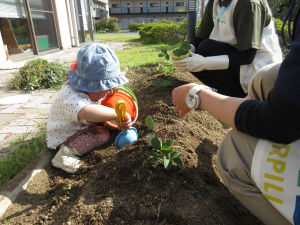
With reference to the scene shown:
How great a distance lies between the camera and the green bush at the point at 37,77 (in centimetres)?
368

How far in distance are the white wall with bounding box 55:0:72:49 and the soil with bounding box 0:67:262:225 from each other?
8033 mm

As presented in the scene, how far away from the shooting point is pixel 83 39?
36.6 ft

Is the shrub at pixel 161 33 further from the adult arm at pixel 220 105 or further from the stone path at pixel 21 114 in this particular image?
the adult arm at pixel 220 105

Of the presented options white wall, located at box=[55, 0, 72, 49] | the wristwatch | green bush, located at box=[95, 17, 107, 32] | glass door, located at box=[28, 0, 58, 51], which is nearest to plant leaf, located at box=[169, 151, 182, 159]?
the wristwatch

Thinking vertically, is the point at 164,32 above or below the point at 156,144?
above

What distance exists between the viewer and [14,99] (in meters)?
3.20

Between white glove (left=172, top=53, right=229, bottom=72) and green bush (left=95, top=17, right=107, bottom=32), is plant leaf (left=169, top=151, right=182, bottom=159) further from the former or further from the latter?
green bush (left=95, top=17, right=107, bottom=32)

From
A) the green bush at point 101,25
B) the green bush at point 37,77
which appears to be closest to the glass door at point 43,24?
the green bush at point 37,77

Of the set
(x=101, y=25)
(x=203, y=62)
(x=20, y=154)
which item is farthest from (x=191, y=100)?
(x=101, y=25)

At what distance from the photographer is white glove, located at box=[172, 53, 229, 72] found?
2.09 metres

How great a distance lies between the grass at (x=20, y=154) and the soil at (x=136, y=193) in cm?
20

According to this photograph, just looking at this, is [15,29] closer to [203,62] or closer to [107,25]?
[203,62]

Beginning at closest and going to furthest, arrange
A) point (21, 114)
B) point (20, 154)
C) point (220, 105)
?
point (220, 105) → point (20, 154) → point (21, 114)

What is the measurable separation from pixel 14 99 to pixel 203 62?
2.82m
